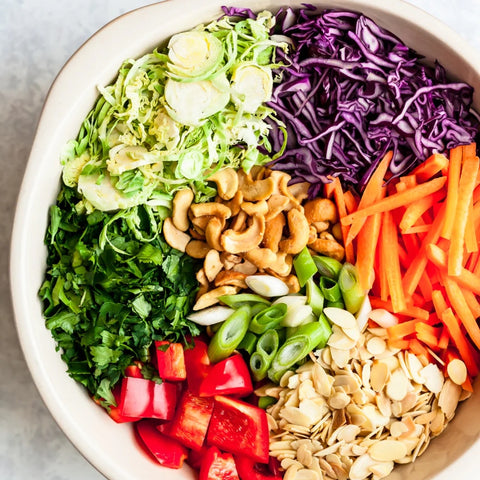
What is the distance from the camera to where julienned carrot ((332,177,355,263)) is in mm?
2348

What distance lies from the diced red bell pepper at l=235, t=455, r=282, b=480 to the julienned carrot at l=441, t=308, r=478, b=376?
79 centimetres

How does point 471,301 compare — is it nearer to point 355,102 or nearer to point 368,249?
point 368,249

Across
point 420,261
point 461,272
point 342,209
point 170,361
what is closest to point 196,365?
point 170,361

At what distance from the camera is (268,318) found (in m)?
2.31

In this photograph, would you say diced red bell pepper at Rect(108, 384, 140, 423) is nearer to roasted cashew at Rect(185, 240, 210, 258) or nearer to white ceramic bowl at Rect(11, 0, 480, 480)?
white ceramic bowl at Rect(11, 0, 480, 480)

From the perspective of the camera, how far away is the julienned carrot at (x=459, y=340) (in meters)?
2.30

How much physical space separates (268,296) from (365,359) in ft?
1.36

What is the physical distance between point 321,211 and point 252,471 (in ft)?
3.16

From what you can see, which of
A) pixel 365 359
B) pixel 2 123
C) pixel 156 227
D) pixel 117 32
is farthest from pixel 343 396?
pixel 2 123

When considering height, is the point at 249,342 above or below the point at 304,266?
below

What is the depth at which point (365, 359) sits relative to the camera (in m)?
2.33

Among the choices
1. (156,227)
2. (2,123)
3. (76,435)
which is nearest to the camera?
(76,435)

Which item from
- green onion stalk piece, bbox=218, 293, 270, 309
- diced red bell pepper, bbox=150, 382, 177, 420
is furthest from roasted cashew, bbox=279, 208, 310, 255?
diced red bell pepper, bbox=150, 382, 177, 420

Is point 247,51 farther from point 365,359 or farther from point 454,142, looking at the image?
point 365,359
